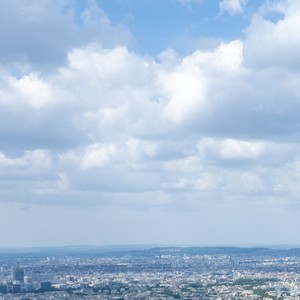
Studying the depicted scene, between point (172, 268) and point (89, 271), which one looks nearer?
point (89, 271)

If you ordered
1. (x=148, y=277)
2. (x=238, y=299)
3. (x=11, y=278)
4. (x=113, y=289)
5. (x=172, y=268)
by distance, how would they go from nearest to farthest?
(x=238, y=299)
(x=113, y=289)
(x=11, y=278)
(x=148, y=277)
(x=172, y=268)

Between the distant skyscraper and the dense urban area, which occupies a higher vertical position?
the distant skyscraper

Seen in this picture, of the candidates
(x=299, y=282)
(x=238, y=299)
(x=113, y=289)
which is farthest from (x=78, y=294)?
(x=299, y=282)

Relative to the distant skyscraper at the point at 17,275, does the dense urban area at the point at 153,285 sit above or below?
below

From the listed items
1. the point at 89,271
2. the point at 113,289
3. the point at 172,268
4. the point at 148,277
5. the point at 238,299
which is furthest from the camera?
the point at 172,268

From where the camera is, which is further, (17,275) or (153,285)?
(17,275)

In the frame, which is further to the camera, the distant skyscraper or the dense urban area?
the distant skyscraper

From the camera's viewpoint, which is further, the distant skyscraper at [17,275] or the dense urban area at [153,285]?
the distant skyscraper at [17,275]

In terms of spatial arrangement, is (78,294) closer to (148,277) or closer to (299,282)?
(148,277)

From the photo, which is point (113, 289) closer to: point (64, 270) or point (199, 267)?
point (64, 270)

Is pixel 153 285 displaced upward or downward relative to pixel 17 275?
downward
